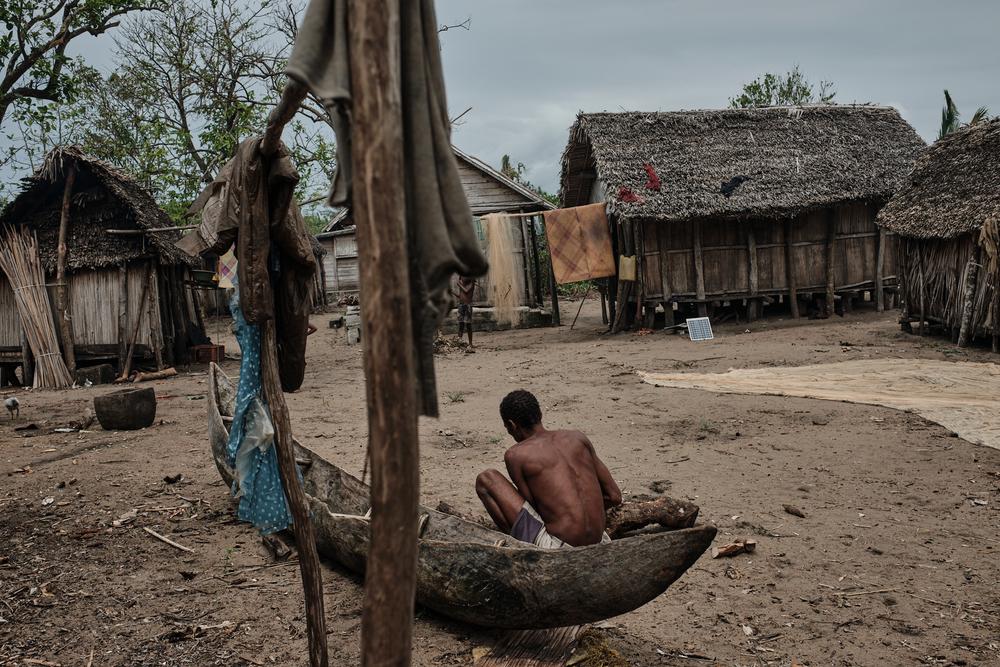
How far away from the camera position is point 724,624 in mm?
3746

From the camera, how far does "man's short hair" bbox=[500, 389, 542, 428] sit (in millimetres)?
3957

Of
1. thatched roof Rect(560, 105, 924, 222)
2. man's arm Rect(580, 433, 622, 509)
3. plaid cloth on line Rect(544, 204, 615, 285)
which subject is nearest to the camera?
man's arm Rect(580, 433, 622, 509)

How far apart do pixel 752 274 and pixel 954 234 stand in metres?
4.88

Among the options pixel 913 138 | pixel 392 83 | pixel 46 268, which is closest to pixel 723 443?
pixel 392 83

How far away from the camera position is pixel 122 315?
1270cm

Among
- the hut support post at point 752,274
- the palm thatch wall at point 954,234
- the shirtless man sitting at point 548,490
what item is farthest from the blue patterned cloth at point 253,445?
the hut support post at point 752,274

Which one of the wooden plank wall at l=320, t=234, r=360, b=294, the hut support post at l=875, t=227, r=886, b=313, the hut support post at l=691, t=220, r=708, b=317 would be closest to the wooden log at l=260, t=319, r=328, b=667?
the hut support post at l=691, t=220, r=708, b=317

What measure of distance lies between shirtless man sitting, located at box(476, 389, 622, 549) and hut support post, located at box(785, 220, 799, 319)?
1277 centimetres

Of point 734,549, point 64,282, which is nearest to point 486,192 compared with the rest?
point 64,282

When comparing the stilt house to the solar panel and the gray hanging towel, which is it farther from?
the gray hanging towel

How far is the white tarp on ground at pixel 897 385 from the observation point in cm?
712

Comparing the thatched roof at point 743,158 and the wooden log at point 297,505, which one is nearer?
Answer: the wooden log at point 297,505

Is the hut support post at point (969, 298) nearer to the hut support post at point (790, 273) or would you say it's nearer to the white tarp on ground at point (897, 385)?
the white tarp on ground at point (897, 385)

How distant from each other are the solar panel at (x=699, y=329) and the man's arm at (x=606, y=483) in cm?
1001
